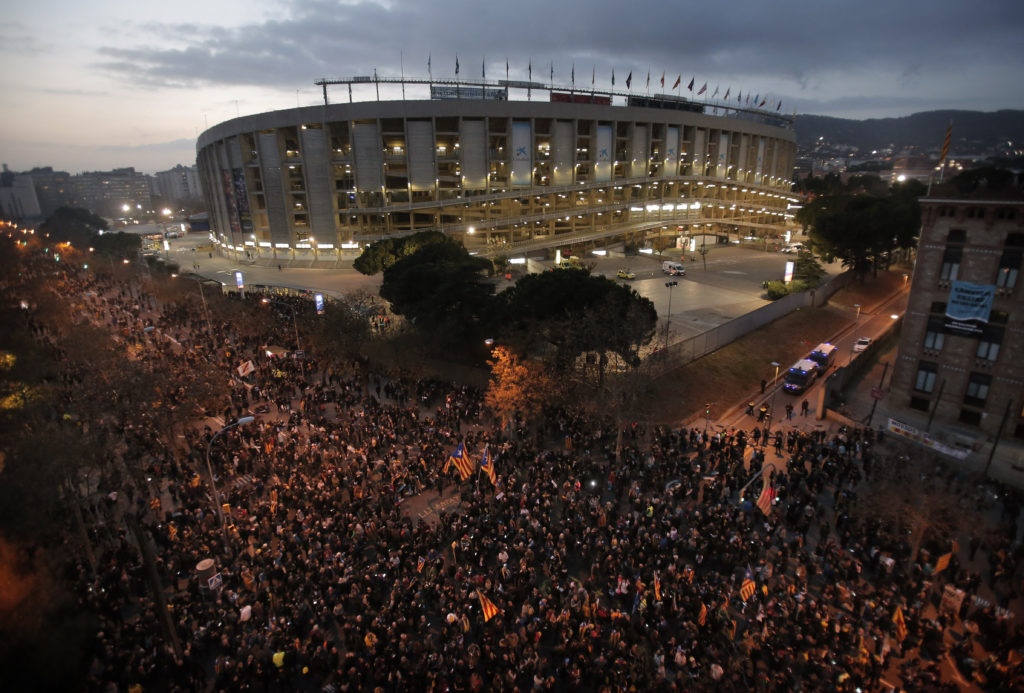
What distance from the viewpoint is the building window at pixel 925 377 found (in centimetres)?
2702

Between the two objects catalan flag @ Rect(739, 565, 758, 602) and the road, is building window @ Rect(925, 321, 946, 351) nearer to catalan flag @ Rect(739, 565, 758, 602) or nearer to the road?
the road

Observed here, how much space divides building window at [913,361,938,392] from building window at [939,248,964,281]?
4.42 metres

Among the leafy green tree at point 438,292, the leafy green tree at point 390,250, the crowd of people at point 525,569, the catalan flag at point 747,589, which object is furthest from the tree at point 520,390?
the leafy green tree at point 390,250

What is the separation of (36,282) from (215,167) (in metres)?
46.0

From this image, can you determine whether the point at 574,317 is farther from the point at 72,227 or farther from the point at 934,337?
the point at 72,227

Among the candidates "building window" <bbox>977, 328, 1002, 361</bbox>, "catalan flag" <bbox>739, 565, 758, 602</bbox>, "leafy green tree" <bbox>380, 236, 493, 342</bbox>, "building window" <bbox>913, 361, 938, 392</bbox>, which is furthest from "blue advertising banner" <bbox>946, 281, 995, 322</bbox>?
"leafy green tree" <bbox>380, 236, 493, 342</bbox>

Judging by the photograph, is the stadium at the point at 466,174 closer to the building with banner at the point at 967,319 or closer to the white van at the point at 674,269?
the white van at the point at 674,269

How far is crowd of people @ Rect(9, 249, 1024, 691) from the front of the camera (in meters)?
12.8

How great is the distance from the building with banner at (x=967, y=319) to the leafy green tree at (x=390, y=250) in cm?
3646

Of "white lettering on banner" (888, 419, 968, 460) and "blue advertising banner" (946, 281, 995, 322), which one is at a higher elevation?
"blue advertising banner" (946, 281, 995, 322)

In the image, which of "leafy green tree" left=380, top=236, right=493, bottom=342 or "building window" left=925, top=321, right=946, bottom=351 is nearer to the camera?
"building window" left=925, top=321, right=946, bottom=351

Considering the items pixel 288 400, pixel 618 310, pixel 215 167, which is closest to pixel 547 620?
pixel 618 310

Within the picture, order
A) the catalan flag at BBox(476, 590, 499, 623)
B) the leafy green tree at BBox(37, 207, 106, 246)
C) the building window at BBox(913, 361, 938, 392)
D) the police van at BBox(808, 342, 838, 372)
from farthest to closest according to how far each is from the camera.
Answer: the leafy green tree at BBox(37, 207, 106, 246), the police van at BBox(808, 342, 838, 372), the building window at BBox(913, 361, 938, 392), the catalan flag at BBox(476, 590, 499, 623)

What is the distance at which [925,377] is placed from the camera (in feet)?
89.6
